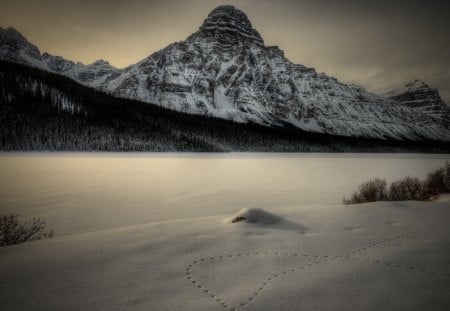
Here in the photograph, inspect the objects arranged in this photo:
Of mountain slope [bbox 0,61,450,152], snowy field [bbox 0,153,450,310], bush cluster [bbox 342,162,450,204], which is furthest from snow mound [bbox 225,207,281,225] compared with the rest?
mountain slope [bbox 0,61,450,152]

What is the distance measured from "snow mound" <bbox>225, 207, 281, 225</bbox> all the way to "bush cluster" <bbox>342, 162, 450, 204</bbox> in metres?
7.94

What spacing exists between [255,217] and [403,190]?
38.4 feet

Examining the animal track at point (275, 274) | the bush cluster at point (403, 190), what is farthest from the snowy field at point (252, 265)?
the bush cluster at point (403, 190)

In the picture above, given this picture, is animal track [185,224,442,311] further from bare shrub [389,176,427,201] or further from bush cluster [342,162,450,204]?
bare shrub [389,176,427,201]

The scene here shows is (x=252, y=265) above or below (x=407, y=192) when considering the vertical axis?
above

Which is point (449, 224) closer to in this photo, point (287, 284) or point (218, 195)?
point (287, 284)

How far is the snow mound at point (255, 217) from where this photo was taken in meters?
7.33

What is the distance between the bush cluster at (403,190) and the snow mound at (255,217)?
26.0 feet

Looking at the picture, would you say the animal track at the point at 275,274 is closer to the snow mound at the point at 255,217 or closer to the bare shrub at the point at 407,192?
the snow mound at the point at 255,217

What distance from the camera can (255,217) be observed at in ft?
24.5

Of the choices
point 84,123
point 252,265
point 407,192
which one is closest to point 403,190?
point 407,192

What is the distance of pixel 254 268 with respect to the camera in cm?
461

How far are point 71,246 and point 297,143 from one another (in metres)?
198

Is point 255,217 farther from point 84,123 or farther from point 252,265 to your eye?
point 84,123
